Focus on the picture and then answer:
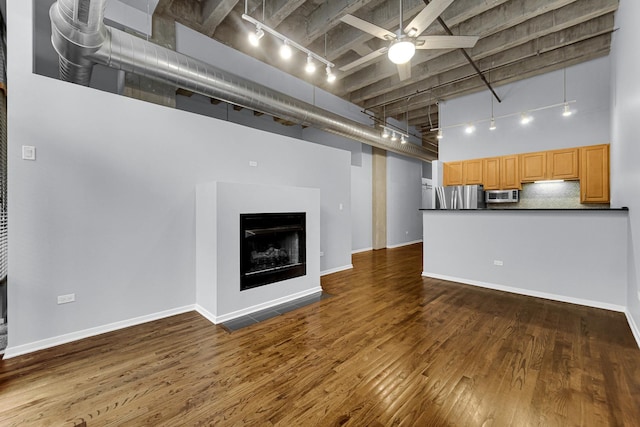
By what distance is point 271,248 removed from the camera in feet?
12.5

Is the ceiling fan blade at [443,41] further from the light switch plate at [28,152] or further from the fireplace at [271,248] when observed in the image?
the light switch plate at [28,152]

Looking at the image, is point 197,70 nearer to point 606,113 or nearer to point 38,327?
point 38,327

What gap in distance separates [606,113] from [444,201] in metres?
3.29

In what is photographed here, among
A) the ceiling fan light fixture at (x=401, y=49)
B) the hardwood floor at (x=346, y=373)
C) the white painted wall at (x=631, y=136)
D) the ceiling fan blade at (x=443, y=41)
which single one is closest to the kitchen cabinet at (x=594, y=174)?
the white painted wall at (x=631, y=136)

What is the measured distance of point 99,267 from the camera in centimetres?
284

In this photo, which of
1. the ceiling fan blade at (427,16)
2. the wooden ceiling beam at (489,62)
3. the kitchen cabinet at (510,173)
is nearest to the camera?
the ceiling fan blade at (427,16)

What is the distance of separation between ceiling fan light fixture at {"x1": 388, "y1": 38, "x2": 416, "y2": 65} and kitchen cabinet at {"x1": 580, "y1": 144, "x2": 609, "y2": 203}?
5.20 m

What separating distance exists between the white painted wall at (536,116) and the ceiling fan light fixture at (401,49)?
473cm

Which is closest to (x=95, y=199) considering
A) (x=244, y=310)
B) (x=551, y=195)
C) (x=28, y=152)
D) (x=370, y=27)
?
(x=28, y=152)

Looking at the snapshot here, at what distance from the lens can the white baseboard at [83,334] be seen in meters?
2.44

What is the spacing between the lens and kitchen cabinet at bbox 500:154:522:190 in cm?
618

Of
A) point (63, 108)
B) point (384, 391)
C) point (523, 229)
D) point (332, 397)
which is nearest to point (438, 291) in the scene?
point (523, 229)

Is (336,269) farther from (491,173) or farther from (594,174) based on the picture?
(594,174)

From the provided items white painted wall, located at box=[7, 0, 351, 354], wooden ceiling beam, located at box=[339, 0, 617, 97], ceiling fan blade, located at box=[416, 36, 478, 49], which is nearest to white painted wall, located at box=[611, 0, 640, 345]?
wooden ceiling beam, located at box=[339, 0, 617, 97]
